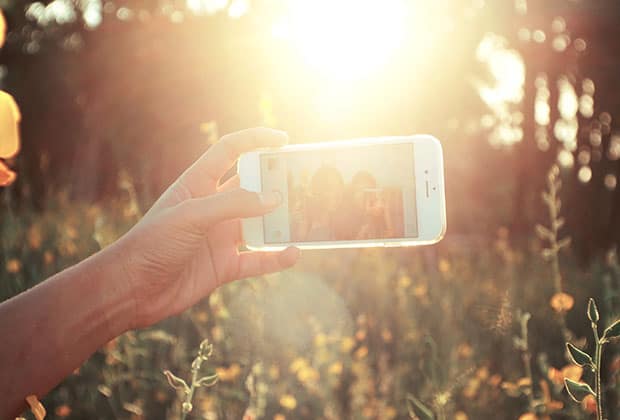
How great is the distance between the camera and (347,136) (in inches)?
447

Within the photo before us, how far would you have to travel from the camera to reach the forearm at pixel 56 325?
1445 millimetres

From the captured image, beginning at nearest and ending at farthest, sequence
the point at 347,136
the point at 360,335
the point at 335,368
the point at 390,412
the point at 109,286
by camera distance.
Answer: the point at 109,286 → the point at 390,412 → the point at 335,368 → the point at 360,335 → the point at 347,136

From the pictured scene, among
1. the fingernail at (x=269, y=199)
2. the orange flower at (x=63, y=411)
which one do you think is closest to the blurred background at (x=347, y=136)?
the orange flower at (x=63, y=411)

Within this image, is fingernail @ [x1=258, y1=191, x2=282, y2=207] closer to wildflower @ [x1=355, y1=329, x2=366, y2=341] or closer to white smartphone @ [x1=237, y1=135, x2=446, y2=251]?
white smartphone @ [x1=237, y1=135, x2=446, y2=251]

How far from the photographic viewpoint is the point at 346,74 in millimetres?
11781

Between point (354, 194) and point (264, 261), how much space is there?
0.28m

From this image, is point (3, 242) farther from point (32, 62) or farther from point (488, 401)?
point (32, 62)

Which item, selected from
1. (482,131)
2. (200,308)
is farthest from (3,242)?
(482,131)

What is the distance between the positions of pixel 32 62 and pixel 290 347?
38.1 feet

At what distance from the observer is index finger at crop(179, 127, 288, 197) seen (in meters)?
1.84

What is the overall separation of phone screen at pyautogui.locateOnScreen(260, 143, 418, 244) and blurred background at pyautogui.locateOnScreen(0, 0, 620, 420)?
0.35 meters

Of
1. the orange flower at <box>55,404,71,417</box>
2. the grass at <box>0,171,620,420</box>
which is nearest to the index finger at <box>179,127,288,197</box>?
the grass at <box>0,171,620,420</box>

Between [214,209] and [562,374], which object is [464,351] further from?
[214,209]

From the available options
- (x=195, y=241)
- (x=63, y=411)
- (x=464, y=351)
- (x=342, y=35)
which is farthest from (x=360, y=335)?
(x=342, y=35)
